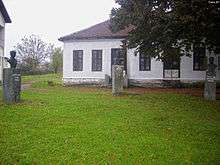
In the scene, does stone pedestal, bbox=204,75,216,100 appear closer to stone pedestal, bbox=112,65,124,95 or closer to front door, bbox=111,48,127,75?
stone pedestal, bbox=112,65,124,95

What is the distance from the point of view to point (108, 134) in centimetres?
1123

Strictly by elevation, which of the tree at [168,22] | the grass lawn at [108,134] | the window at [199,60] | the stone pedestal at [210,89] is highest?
the tree at [168,22]

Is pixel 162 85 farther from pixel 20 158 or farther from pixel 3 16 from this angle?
pixel 20 158

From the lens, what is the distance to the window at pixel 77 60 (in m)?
35.3

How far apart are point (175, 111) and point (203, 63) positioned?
16.3m

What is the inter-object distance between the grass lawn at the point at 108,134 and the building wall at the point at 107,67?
14.2 meters

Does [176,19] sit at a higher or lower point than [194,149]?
higher

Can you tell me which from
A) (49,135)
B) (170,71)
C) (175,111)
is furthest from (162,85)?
(49,135)

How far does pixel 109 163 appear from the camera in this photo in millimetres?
8328

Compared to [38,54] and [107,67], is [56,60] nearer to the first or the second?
[38,54]

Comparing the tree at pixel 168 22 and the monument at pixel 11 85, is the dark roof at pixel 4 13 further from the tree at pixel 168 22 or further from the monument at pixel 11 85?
the monument at pixel 11 85

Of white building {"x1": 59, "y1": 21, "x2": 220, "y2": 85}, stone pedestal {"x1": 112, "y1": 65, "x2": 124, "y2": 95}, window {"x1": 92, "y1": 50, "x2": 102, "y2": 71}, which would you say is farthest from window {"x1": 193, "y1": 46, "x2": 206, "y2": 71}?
stone pedestal {"x1": 112, "y1": 65, "x2": 124, "y2": 95}

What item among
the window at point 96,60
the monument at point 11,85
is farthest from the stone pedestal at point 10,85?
the window at point 96,60

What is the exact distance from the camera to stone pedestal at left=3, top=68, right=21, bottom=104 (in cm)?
1844
